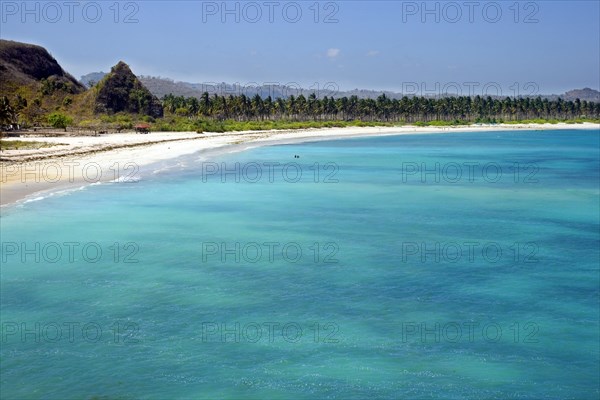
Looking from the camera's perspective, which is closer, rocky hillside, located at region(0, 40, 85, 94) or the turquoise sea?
the turquoise sea

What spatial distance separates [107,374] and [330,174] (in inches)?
1632

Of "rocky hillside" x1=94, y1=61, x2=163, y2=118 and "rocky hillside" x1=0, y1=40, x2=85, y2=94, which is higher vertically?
"rocky hillside" x1=0, y1=40, x2=85, y2=94

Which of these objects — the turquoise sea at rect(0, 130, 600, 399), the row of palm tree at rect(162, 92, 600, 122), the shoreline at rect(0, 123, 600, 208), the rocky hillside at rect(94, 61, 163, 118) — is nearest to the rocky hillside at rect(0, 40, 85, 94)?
the rocky hillside at rect(94, 61, 163, 118)

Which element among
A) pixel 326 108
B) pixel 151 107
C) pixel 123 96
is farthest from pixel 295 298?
pixel 326 108

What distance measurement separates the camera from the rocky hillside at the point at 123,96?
11631 cm

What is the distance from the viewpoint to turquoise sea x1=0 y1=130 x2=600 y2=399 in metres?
12.4

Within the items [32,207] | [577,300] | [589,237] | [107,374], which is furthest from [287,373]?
[32,207]

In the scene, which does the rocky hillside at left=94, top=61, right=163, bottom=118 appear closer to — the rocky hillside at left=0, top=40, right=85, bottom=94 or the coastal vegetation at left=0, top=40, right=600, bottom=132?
the coastal vegetation at left=0, top=40, right=600, bottom=132

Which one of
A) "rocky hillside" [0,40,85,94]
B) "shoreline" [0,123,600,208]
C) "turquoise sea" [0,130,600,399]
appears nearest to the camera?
"turquoise sea" [0,130,600,399]

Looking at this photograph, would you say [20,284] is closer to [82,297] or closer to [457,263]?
[82,297]

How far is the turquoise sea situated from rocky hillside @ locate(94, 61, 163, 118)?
85238 millimetres

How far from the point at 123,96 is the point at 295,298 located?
111 meters

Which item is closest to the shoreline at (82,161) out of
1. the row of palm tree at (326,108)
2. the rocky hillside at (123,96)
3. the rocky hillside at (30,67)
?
the rocky hillside at (123,96)

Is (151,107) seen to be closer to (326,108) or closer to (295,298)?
(326,108)
